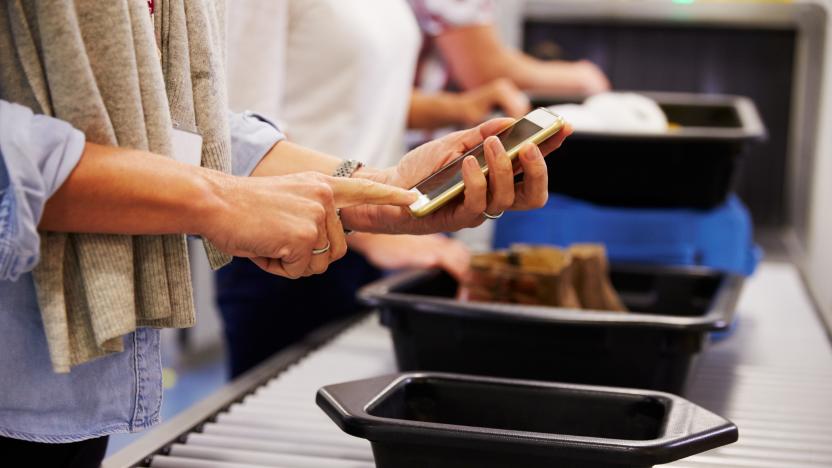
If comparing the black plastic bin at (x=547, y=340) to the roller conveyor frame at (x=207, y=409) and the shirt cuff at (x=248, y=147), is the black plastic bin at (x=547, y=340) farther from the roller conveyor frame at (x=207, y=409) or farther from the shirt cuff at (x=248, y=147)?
the shirt cuff at (x=248, y=147)

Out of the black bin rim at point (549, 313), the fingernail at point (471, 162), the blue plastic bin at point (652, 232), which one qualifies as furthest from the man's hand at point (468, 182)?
the blue plastic bin at point (652, 232)

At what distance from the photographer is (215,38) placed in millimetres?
890

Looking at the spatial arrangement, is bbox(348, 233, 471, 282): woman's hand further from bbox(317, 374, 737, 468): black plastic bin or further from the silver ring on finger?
the silver ring on finger

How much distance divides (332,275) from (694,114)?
37.0 inches

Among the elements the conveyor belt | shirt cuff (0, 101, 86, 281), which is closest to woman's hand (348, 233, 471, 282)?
the conveyor belt

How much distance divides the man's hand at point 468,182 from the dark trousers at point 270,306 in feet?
2.39

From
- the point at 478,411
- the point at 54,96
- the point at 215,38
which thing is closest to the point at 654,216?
the point at 478,411

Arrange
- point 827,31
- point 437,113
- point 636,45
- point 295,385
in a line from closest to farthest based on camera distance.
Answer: point 295,385
point 437,113
point 827,31
point 636,45

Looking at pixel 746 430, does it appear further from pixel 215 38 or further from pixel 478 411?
pixel 215 38

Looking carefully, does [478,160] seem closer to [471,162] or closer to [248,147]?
[471,162]

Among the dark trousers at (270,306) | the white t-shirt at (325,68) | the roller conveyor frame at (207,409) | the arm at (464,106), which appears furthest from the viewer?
the arm at (464,106)

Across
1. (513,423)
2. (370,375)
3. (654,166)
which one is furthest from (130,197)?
(654,166)

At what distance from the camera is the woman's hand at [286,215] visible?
0.75 meters

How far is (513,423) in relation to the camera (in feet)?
3.11
